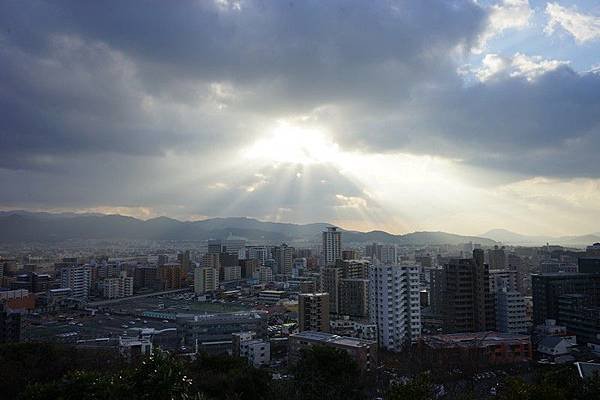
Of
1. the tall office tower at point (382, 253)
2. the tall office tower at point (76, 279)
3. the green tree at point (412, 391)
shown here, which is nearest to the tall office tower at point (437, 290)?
the green tree at point (412, 391)

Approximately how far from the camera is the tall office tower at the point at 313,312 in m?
14.4

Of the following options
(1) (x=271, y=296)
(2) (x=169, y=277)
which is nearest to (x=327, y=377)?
(1) (x=271, y=296)

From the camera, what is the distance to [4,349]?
8.00 metres

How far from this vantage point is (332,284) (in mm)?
19922

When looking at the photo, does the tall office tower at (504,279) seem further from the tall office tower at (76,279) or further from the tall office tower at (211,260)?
the tall office tower at (76,279)

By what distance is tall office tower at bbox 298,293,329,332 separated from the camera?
14.4 metres

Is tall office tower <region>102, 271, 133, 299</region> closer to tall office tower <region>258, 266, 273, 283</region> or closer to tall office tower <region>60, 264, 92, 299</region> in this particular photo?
tall office tower <region>60, 264, 92, 299</region>

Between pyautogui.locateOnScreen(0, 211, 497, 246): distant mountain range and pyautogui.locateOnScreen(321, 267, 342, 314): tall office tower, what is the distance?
29290mm

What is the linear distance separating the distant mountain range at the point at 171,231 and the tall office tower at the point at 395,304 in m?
34.6

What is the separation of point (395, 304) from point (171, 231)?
73.7m

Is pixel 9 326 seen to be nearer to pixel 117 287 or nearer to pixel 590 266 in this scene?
pixel 117 287

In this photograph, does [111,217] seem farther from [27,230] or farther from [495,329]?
[495,329]

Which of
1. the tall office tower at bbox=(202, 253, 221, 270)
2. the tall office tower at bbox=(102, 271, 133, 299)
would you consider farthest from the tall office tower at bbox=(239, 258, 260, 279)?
the tall office tower at bbox=(102, 271, 133, 299)

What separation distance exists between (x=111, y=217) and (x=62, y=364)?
6691 centimetres
